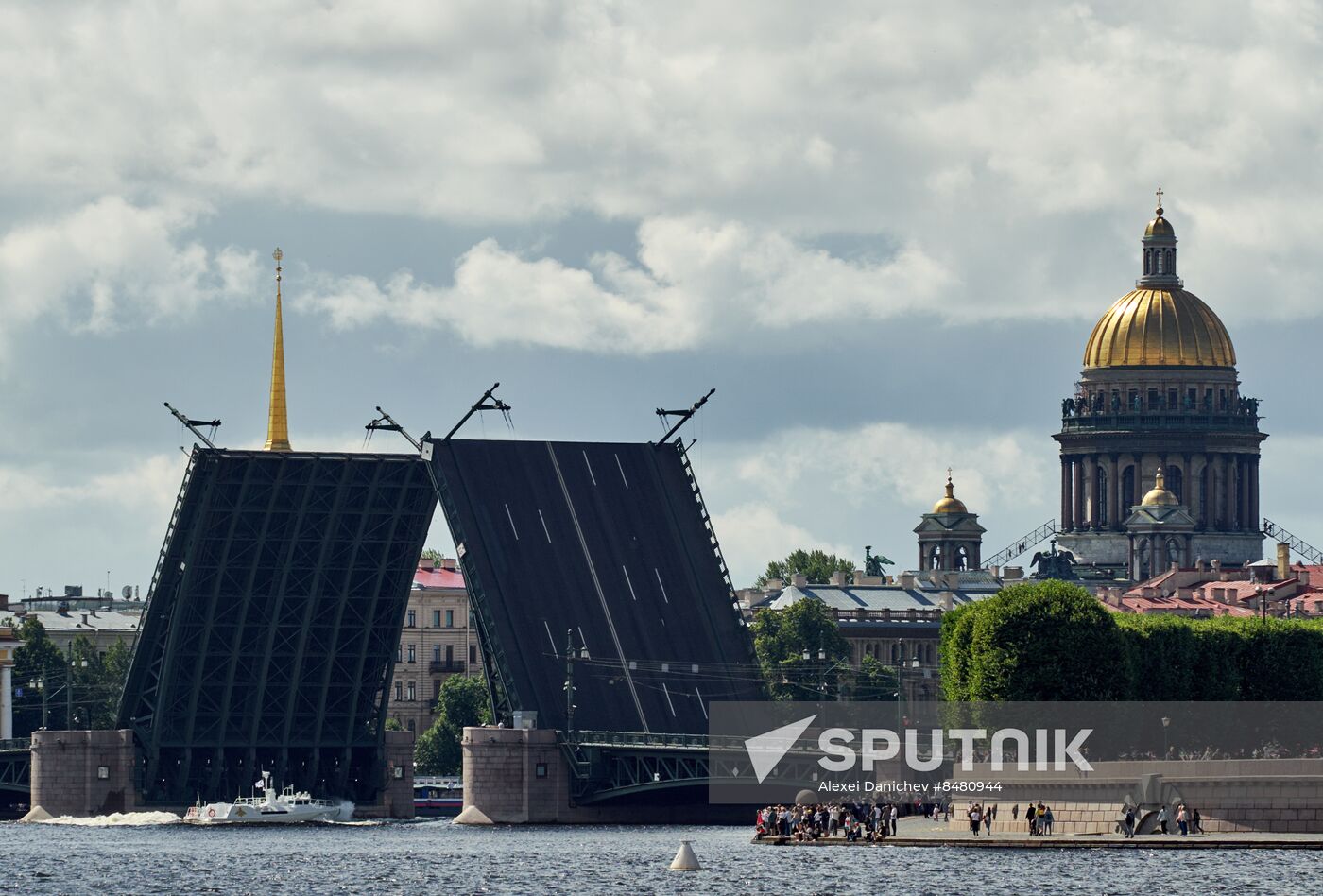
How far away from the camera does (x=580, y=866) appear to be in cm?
8419

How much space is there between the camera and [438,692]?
158 m

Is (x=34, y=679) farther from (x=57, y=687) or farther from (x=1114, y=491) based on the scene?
(x=1114, y=491)

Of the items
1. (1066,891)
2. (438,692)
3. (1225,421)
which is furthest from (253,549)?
(1225,421)

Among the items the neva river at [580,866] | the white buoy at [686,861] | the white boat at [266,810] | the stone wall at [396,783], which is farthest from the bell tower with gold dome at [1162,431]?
the white buoy at [686,861]

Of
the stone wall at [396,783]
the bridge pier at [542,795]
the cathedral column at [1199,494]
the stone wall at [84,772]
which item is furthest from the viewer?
the cathedral column at [1199,494]

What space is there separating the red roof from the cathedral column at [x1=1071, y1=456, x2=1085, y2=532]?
1474 inches

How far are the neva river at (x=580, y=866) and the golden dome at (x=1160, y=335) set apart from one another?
93.4 m

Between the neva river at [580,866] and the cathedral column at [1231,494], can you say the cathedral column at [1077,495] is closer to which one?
the cathedral column at [1231,494]

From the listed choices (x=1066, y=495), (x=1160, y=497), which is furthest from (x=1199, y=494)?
(x=1066, y=495)

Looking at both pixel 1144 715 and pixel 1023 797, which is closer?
pixel 1023 797

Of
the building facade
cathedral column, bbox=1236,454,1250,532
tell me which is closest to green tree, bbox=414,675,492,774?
the building facade

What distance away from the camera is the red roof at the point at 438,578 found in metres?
163

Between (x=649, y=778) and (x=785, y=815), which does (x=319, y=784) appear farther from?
(x=785, y=815)

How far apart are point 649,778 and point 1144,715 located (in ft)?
50.2
